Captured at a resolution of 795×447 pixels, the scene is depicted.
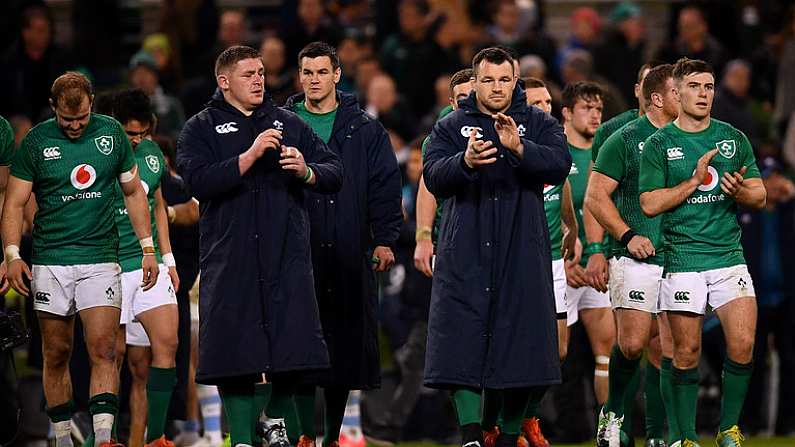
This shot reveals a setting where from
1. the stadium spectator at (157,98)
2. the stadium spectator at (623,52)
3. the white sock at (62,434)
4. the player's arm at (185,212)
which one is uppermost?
the stadium spectator at (623,52)

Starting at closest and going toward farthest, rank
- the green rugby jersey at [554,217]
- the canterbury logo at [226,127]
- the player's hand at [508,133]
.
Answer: the player's hand at [508,133] < the canterbury logo at [226,127] < the green rugby jersey at [554,217]

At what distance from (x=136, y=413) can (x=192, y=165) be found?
262 cm

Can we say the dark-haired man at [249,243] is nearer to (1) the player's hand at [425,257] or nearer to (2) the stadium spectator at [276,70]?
(1) the player's hand at [425,257]

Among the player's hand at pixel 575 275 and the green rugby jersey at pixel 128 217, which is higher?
the green rugby jersey at pixel 128 217

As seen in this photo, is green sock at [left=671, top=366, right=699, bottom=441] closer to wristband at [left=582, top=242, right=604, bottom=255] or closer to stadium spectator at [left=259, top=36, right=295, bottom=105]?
wristband at [left=582, top=242, right=604, bottom=255]

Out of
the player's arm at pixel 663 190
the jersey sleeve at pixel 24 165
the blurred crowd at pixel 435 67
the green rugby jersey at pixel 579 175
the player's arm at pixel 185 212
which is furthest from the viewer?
the blurred crowd at pixel 435 67

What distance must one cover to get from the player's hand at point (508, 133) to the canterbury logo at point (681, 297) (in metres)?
1.60

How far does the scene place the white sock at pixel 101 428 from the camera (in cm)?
1111

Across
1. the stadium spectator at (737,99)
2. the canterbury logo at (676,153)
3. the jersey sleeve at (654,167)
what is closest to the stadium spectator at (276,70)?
the stadium spectator at (737,99)

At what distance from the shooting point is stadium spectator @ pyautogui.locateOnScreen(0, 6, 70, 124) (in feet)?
56.2

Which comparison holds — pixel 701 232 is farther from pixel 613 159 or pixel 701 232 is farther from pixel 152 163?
pixel 152 163

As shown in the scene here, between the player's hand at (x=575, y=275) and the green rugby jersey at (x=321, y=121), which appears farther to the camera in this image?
the player's hand at (x=575, y=275)

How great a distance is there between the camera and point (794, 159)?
686 inches

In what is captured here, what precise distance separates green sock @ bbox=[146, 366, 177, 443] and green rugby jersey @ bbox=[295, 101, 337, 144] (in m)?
1.97
